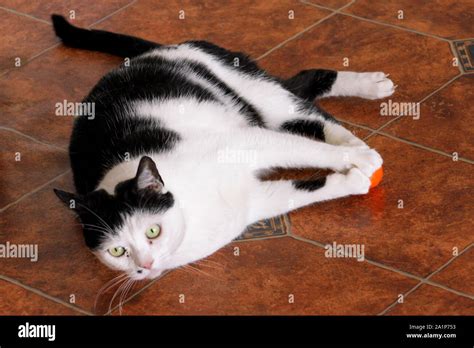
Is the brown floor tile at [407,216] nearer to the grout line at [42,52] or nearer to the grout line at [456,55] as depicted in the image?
the grout line at [456,55]

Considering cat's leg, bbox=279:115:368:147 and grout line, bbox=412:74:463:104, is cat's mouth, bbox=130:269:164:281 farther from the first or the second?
grout line, bbox=412:74:463:104

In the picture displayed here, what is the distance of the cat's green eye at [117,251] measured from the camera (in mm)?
2229

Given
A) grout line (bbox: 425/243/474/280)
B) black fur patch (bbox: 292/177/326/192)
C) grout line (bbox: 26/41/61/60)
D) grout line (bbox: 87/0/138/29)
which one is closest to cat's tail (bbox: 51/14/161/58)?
grout line (bbox: 26/41/61/60)

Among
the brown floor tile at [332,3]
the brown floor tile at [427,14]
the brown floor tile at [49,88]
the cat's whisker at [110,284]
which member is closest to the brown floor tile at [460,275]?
the cat's whisker at [110,284]

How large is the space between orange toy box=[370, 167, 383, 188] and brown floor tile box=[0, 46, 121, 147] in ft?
3.38

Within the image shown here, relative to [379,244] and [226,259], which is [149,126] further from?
[379,244]

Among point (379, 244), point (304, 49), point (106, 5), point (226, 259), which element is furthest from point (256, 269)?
point (106, 5)

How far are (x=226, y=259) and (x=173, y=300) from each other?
0.20m

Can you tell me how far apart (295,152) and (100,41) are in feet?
3.34

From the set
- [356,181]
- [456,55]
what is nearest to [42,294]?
[356,181]

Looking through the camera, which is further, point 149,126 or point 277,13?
point 277,13

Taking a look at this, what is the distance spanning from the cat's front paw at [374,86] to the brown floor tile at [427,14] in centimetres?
48

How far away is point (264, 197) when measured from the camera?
2520 mm

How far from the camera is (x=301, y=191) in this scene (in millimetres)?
→ 2543
